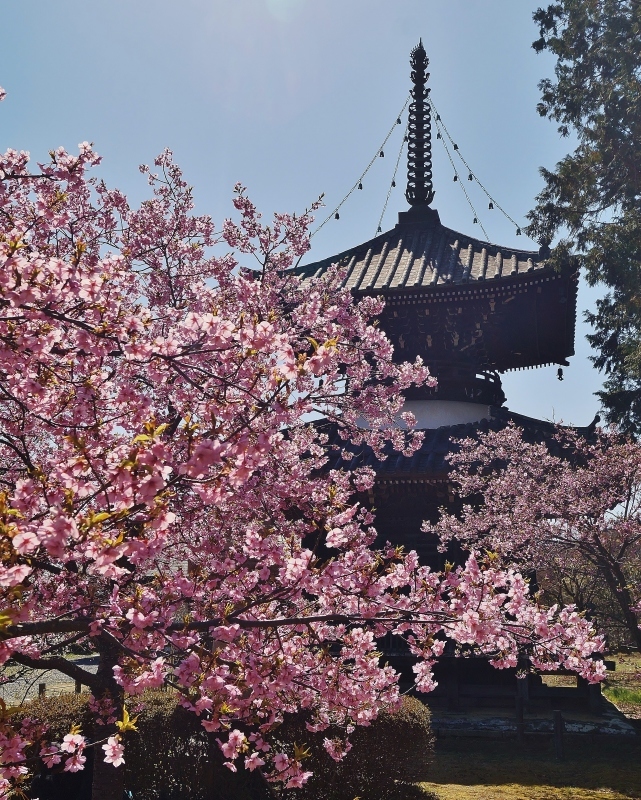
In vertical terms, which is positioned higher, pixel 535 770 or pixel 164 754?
pixel 164 754

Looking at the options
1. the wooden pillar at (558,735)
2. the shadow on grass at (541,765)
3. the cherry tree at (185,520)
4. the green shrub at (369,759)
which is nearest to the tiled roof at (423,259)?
the cherry tree at (185,520)

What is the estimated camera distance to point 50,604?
6113 millimetres

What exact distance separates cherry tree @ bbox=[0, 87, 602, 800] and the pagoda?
6575 millimetres

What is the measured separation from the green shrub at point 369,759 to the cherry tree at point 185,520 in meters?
1.12

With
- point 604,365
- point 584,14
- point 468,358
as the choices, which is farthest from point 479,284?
→ point 584,14

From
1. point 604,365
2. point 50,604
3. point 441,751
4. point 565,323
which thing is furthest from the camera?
point 604,365

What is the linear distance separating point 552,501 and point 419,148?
1038 cm

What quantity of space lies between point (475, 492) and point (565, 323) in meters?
4.48

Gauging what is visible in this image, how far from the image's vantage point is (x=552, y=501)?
40.4ft

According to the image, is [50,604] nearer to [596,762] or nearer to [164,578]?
[164,578]

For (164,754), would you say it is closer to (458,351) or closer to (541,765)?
(541,765)

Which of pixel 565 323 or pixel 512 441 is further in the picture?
pixel 565 323

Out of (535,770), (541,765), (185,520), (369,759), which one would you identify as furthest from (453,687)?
(185,520)

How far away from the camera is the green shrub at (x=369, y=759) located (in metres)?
8.56
